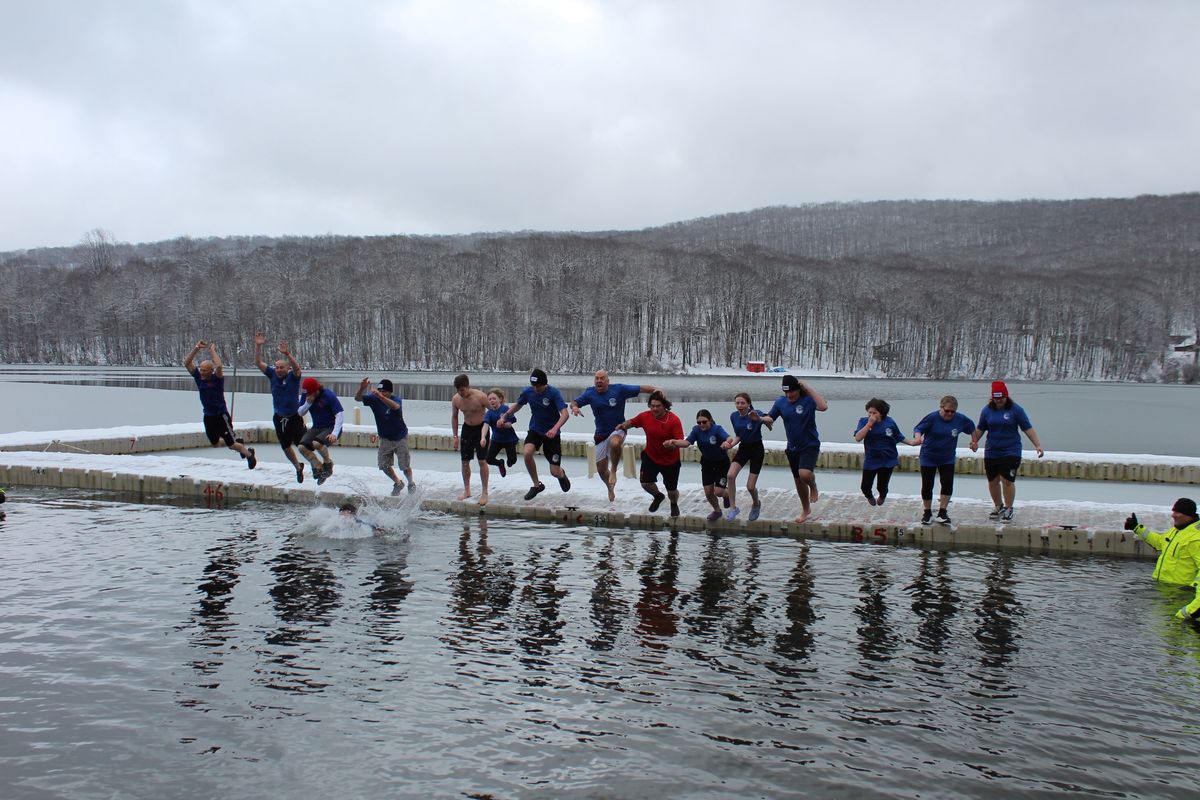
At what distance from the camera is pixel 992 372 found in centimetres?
11294

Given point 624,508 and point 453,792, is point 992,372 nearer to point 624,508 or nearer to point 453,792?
point 624,508

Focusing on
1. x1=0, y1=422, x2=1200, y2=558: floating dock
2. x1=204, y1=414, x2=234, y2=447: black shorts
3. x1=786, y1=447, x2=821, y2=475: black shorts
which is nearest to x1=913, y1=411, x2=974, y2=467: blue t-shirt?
x1=0, y1=422, x2=1200, y2=558: floating dock

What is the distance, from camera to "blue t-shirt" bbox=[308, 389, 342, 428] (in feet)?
47.4

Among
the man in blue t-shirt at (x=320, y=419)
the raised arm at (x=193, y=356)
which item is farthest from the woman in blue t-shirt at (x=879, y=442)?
the raised arm at (x=193, y=356)

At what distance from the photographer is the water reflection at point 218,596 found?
724 centimetres

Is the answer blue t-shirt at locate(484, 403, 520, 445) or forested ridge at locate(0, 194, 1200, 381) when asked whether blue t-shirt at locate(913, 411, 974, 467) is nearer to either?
blue t-shirt at locate(484, 403, 520, 445)

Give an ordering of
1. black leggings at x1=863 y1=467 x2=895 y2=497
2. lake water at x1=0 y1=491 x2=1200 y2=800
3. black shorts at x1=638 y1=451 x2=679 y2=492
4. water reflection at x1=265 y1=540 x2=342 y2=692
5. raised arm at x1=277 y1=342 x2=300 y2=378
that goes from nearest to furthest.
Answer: lake water at x1=0 y1=491 x2=1200 y2=800 < water reflection at x1=265 y1=540 x2=342 y2=692 < black leggings at x1=863 y1=467 x2=895 y2=497 < black shorts at x1=638 y1=451 x2=679 y2=492 < raised arm at x1=277 y1=342 x2=300 y2=378

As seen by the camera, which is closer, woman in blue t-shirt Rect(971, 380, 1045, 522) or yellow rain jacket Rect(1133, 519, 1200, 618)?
yellow rain jacket Rect(1133, 519, 1200, 618)

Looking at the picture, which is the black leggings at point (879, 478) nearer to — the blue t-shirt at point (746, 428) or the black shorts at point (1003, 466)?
the black shorts at point (1003, 466)

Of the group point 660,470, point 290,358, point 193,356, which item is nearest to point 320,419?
point 290,358

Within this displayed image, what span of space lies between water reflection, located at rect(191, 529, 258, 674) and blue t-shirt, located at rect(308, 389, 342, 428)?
282 cm

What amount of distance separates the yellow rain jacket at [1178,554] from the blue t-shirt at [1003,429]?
7.55 ft

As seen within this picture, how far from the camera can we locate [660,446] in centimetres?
1270

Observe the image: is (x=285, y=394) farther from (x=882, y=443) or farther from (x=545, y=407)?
(x=882, y=443)
